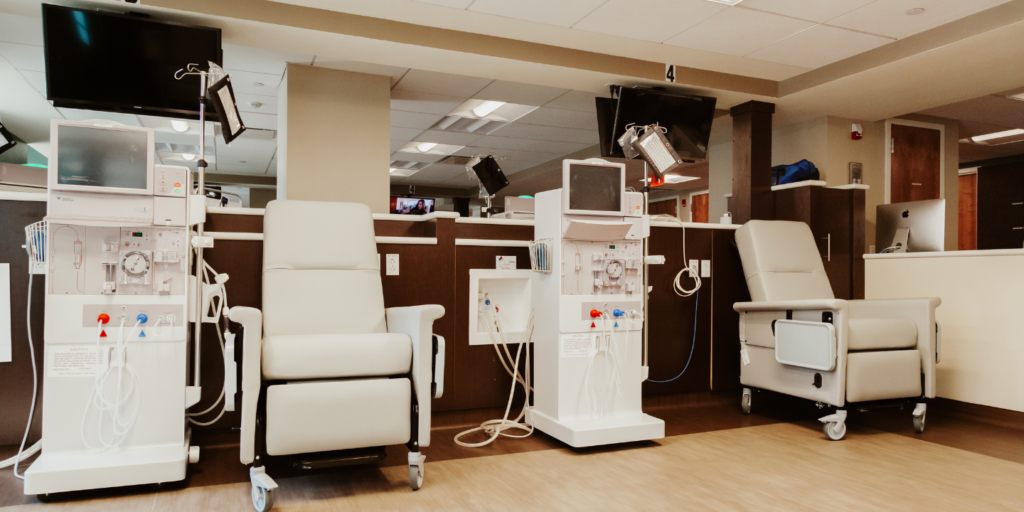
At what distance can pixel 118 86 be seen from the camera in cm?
368

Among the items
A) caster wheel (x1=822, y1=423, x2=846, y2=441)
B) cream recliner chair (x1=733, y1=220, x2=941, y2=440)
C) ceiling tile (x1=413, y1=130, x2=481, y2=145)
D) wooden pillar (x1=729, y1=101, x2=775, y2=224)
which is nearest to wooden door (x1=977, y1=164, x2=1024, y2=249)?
wooden pillar (x1=729, y1=101, x2=775, y2=224)

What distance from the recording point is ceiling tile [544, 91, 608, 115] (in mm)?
5785

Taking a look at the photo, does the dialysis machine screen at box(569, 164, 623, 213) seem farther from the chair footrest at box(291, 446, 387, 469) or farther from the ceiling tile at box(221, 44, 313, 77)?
the ceiling tile at box(221, 44, 313, 77)

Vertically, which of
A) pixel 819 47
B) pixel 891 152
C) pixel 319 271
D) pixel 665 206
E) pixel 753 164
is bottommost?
pixel 319 271

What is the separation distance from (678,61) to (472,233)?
2.20m

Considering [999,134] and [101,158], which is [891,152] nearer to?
[999,134]

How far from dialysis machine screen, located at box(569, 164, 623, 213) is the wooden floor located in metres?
1.27

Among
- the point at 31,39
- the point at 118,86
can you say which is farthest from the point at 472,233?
the point at 31,39

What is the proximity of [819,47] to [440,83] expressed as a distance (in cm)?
300

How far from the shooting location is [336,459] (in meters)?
2.42

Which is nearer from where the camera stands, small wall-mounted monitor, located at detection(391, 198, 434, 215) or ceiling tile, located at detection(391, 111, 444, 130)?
ceiling tile, located at detection(391, 111, 444, 130)

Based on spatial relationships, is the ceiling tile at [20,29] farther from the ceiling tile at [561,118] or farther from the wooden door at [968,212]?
the wooden door at [968,212]

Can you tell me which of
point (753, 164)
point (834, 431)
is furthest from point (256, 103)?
point (834, 431)

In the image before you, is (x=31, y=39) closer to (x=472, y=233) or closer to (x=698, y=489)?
(x=472, y=233)
